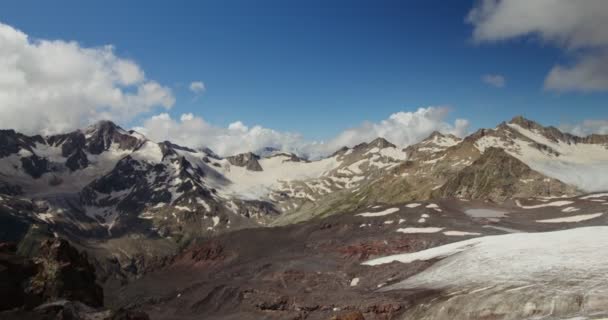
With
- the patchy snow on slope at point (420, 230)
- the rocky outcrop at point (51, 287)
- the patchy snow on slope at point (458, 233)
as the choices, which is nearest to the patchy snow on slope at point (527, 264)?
the patchy snow on slope at point (458, 233)

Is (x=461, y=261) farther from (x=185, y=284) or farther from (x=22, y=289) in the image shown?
(x=185, y=284)

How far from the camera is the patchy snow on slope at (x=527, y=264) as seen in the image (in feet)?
96.6

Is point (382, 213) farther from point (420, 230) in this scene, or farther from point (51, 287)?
point (51, 287)

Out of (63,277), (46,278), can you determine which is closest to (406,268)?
(63,277)

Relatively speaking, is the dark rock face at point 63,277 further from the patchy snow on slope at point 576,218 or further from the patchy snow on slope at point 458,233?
the patchy snow on slope at point 576,218

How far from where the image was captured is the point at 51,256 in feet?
149

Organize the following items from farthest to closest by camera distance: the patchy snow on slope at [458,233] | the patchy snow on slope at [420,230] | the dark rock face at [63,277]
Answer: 1. the patchy snow on slope at [420,230]
2. the patchy snow on slope at [458,233]
3. the dark rock face at [63,277]

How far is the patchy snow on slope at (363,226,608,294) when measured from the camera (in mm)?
29438

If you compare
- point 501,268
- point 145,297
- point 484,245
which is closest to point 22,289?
point 501,268

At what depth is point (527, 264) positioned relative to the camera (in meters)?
36.0

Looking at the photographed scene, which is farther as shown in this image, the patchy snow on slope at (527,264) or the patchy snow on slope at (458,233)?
the patchy snow on slope at (458,233)

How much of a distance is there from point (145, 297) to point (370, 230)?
40.2m

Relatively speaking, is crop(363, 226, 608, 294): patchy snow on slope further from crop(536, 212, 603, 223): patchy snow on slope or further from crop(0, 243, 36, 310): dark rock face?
crop(0, 243, 36, 310): dark rock face

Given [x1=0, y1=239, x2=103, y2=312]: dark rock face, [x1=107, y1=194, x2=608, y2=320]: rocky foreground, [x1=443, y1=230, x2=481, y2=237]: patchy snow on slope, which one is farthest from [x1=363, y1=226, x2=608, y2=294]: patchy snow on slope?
[x1=0, y1=239, x2=103, y2=312]: dark rock face
